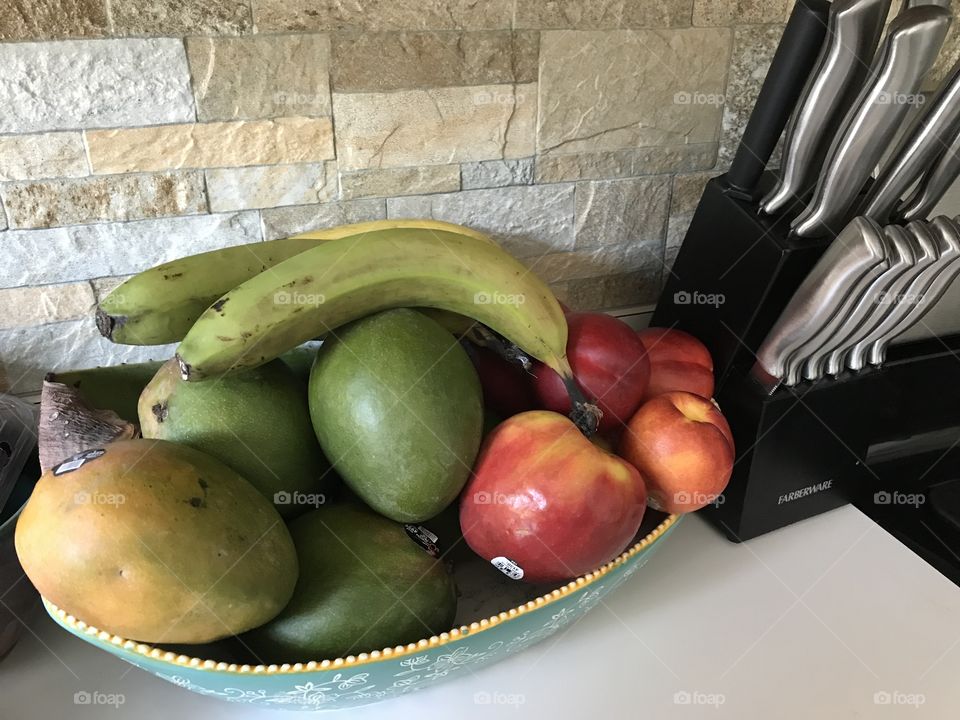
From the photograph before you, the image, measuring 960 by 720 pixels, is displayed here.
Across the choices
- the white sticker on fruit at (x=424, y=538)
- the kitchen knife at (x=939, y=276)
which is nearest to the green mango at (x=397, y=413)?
the white sticker on fruit at (x=424, y=538)

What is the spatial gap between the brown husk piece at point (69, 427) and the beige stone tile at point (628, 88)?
43 cm

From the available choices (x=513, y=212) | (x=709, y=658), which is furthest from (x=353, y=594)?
(x=513, y=212)

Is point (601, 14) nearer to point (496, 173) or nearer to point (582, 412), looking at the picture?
point (496, 173)

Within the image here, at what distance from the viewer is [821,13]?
0.55m

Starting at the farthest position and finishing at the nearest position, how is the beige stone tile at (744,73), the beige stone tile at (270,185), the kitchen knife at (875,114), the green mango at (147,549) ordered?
the beige stone tile at (744,73)
the beige stone tile at (270,185)
the kitchen knife at (875,114)
the green mango at (147,549)

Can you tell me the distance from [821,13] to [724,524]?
0.42 metres

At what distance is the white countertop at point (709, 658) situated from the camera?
0.53 m

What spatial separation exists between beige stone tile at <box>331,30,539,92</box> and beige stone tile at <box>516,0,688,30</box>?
0.02 meters

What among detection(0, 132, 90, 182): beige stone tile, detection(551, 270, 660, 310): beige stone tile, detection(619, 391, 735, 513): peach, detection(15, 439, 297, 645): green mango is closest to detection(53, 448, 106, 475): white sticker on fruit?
detection(15, 439, 297, 645): green mango

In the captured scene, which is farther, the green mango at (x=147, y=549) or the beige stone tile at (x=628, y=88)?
the beige stone tile at (x=628, y=88)

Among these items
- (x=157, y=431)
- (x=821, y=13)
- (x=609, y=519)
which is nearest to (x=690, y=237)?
(x=821, y=13)

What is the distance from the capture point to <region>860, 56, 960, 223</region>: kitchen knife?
21.8 inches

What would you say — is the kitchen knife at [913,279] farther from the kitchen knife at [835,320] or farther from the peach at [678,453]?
the peach at [678,453]

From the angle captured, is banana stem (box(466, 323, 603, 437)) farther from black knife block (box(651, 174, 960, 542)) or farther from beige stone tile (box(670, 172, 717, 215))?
beige stone tile (box(670, 172, 717, 215))
